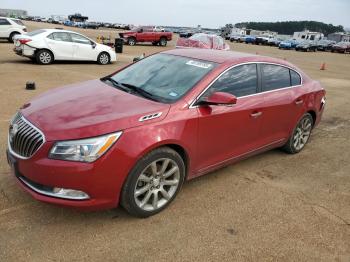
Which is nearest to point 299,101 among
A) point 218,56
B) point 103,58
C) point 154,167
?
point 218,56

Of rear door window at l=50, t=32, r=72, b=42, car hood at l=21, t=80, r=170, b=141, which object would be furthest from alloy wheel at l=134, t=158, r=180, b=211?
rear door window at l=50, t=32, r=72, b=42

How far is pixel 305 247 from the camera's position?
3379 mm

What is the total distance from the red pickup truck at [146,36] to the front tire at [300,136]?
85.8 feet

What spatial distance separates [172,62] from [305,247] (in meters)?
2.64

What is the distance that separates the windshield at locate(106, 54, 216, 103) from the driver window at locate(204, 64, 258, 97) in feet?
0.64

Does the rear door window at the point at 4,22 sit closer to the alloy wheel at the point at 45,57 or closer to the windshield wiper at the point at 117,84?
the alloy wheel at the point at 45,57

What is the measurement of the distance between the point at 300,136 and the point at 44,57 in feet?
37.4

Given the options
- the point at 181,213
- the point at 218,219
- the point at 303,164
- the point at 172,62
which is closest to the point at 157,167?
the point at 181,213

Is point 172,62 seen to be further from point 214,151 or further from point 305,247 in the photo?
point 305,247

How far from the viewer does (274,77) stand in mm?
5000

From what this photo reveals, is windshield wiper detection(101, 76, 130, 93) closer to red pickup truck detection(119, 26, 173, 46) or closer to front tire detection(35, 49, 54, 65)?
front tire detection(35, 49, 54, 65)

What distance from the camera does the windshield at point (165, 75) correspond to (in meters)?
3.99

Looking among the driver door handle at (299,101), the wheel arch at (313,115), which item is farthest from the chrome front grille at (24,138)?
the wheel arch at (313,115)

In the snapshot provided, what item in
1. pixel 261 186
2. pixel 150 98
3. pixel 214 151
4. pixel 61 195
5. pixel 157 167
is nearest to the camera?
pixel 61 195
